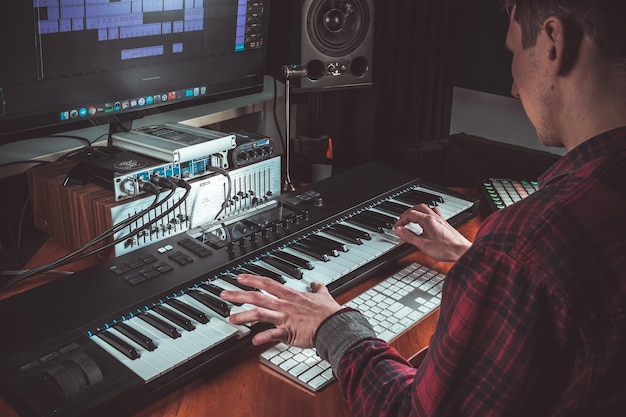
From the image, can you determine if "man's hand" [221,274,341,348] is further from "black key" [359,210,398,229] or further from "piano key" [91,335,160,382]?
"black key" [359,210,398,229]

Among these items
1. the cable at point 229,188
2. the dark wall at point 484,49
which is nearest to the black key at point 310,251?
the cable at point 229,188

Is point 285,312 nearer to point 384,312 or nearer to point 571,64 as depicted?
point 384,312

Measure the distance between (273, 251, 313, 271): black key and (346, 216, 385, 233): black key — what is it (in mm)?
245

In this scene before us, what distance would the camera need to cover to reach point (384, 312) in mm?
1267

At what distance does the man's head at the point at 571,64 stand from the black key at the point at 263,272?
575mm

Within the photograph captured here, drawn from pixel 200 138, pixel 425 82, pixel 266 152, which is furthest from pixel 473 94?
pixel 200 138

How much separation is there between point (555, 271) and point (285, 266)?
26.7 inches

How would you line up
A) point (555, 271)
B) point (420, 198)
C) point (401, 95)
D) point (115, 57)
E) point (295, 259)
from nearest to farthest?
point (555, 271) → point (295, 259) → point (115, 57) → point (420, 198) → point (401, 95)

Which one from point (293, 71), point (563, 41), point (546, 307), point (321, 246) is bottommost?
point (321, 246)

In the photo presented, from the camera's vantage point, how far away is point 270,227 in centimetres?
148

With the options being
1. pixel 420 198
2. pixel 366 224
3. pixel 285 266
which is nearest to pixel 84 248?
pixel 285 266

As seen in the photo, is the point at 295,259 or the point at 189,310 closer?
the point at 189,310

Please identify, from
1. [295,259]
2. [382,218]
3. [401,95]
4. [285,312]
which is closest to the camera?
[285,312]

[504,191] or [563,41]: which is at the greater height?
[563,41]
